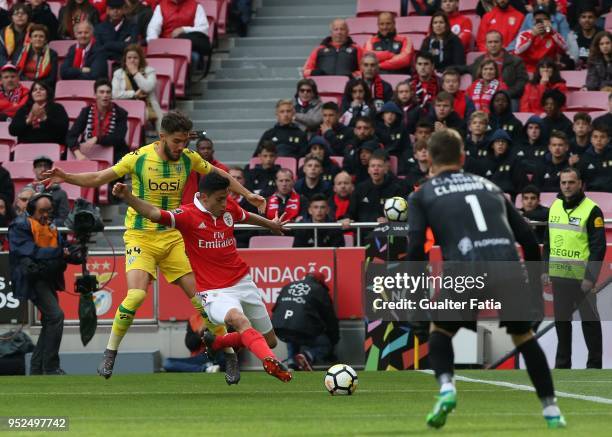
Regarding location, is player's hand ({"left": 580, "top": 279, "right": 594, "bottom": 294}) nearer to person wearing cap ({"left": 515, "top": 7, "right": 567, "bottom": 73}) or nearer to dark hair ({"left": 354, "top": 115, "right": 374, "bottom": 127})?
dark hair ({"left": 354, "top": 115, "right": 374, "bottom": 127})

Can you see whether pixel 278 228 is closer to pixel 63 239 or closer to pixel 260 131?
pixel 63 239

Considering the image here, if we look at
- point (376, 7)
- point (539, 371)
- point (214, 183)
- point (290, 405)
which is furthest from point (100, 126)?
point (539, 371)

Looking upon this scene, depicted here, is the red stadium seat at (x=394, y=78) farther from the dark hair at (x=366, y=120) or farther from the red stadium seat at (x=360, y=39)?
the dark hair at (x=366, y=120)

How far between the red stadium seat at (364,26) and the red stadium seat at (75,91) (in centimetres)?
413

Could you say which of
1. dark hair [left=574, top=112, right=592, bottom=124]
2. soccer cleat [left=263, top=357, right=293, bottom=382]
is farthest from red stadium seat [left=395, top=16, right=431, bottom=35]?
soccer cleat [left=263, top=357, right=293, bottom=382]

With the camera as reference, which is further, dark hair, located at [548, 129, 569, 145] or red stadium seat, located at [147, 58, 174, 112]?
red stadium seat, located at [147, 58, 174, 112]

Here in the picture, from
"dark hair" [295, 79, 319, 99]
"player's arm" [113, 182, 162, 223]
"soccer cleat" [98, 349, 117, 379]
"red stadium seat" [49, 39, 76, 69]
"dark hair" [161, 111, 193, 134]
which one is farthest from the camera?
"red stadium seat" [49, 39, 76, 69]

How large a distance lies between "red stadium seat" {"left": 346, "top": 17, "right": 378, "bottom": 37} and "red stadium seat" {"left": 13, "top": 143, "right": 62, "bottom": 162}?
202 inches

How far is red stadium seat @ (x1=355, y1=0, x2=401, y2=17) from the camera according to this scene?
2220 cm

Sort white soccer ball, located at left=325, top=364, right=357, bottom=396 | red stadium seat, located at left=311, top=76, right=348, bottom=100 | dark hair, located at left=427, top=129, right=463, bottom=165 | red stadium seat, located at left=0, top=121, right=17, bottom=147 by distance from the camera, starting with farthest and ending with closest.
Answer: red stadium seat, located at left=311, top=76, right=348, bottom=100
red stadium seat, located at left=0, top=121, right=17, bottom=147
white soccer ball, located at left=325, top=364, right=357, bottom=396
dark hair, located at left=427, top=129, right=463, bottom=165

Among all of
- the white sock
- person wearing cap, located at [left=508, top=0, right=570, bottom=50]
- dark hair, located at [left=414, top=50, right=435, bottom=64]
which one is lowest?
the white sock

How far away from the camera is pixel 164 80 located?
21.1m

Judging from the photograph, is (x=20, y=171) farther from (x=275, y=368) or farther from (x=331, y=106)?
(x=275, y=368)

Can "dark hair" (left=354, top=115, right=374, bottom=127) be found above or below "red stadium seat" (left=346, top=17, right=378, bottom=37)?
below
